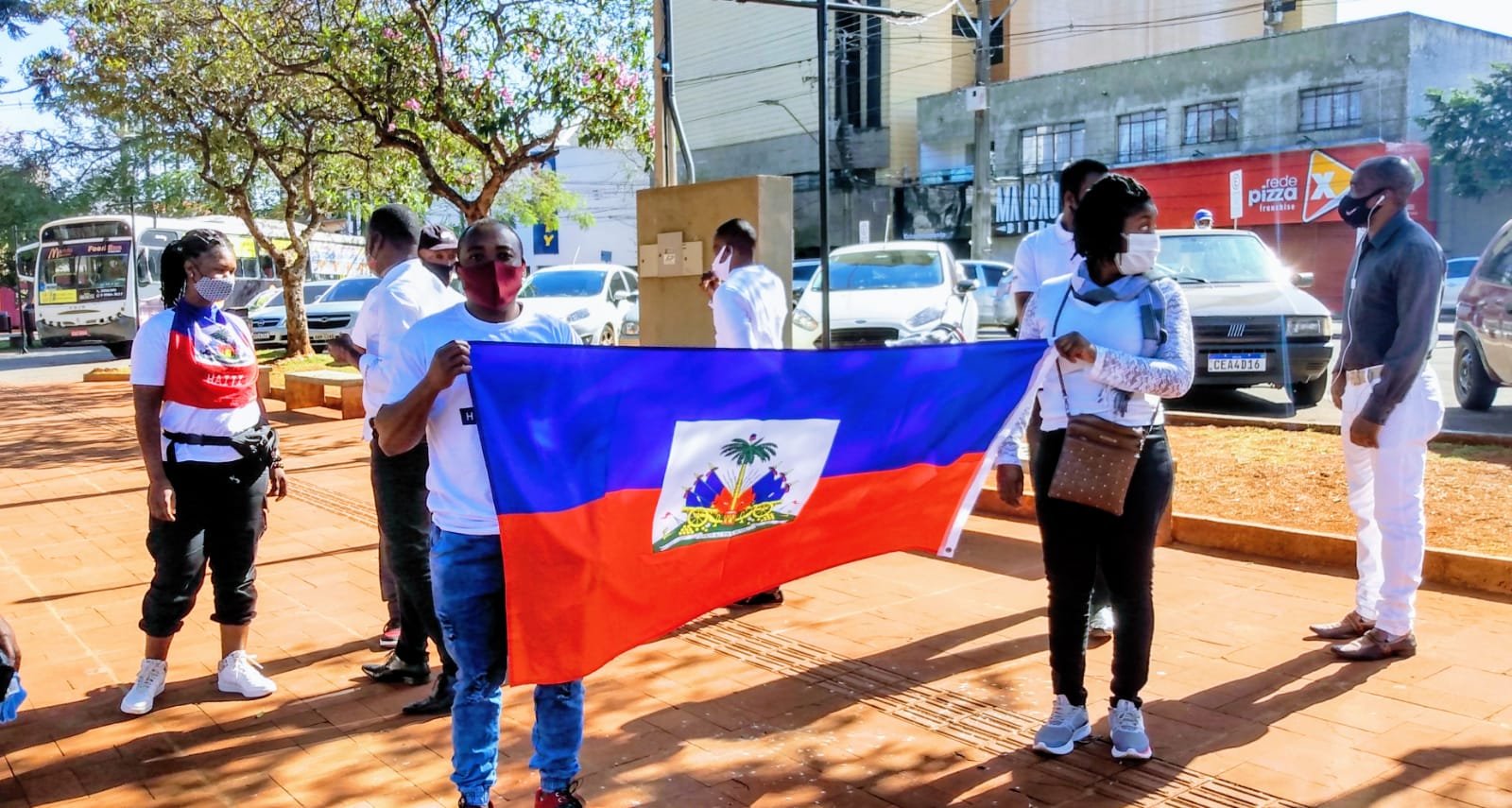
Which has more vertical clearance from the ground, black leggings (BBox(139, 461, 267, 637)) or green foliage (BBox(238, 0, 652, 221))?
green foliage (BBox(238, 0, 652, 221))

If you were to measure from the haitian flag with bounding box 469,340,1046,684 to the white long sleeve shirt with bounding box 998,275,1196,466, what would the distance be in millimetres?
259

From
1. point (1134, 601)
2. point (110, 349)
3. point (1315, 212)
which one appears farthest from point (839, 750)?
point (110, 349)

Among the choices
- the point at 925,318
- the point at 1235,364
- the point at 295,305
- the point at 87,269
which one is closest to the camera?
the point at 1235,364

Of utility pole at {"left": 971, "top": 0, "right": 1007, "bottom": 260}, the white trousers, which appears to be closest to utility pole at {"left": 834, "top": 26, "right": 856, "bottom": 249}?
utility pole at {"left": 971, "top": 0, "right": 1007, "bottom": 260}

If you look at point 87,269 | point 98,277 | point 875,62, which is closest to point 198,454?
point 98,277

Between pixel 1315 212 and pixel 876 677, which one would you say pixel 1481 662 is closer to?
pixel 876 677

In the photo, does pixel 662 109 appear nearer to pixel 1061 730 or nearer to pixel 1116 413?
pixel 1116 413

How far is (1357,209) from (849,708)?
2.87m

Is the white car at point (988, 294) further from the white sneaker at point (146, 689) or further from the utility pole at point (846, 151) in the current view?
the utility pole at point (846, 151)

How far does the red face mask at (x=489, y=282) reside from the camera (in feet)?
10.9

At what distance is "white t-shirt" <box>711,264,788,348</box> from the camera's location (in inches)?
225

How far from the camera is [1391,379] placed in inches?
182

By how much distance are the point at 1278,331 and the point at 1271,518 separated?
15.6 feet

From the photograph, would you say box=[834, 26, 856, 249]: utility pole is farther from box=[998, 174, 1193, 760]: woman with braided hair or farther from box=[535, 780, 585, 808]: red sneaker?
box=[535, 780, 585, 808]: red sneaker
